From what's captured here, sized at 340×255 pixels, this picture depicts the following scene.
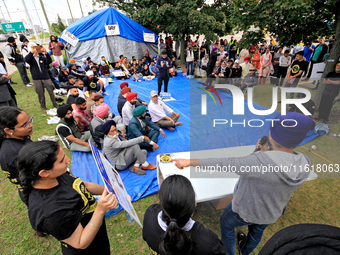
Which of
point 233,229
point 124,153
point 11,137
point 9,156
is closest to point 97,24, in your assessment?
point 124,153

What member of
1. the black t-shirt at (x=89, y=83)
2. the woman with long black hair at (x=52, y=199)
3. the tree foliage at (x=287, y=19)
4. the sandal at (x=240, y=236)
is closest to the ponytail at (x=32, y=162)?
the woman with long black hair at (x=52, y=199)

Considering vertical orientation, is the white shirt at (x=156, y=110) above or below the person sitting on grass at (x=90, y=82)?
below

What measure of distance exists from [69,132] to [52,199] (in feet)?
9.11

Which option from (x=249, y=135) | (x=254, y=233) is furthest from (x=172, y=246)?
(x=249, y=135)

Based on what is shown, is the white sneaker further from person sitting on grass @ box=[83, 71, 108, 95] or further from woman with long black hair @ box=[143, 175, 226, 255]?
woman with long black hair @ box=[143, 175, 226, 255]

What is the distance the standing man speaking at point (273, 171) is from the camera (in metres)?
1.17

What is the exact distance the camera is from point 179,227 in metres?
0.97

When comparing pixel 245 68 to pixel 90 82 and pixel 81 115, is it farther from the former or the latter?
pixel 81 115

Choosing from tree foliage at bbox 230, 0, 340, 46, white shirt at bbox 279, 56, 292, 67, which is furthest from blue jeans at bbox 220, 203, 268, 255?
white shirt at bbox 279, 56, 292, 67

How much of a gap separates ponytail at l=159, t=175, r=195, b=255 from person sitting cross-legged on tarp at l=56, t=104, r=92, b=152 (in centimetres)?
304

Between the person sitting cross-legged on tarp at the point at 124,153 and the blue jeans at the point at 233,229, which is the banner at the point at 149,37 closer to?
the person sitting cross-legged on tarp at the point at 124,153

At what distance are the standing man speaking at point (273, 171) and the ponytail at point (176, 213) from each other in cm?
44

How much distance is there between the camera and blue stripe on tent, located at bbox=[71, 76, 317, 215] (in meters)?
3.20

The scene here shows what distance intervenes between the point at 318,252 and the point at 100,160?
1.52 m
